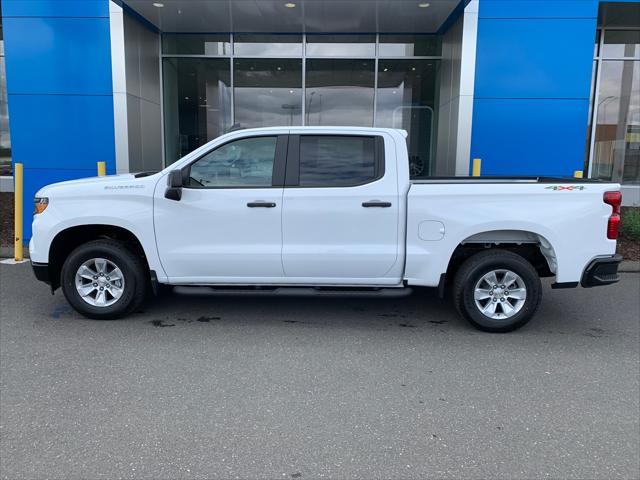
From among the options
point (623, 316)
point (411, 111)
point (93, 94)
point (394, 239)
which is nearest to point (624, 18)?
point (411, 111)

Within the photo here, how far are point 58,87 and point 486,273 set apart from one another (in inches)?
344

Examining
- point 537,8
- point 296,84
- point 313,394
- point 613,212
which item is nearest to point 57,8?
point 296,84

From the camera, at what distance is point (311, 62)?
42.2 ft

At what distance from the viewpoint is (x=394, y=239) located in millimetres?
5203

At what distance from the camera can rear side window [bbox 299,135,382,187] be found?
529cm

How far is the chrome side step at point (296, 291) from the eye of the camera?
5.30m

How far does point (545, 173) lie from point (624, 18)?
4.47 metres

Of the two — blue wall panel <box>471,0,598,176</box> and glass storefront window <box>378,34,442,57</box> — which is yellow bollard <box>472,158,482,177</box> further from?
glass storefront window <box>378,34,442,57</box>

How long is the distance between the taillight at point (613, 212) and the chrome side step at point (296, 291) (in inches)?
Result: 76.4

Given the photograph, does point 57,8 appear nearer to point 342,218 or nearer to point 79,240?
point 79,240

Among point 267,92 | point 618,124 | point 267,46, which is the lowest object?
point 618,124

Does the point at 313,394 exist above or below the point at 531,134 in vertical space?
below

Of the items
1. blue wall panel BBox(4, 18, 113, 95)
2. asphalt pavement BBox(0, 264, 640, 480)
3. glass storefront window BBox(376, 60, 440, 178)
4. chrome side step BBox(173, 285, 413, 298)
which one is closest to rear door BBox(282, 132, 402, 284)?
chrome side step BBox(173, 285, 413, 298)

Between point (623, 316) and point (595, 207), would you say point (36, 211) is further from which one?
point (623, 316)
